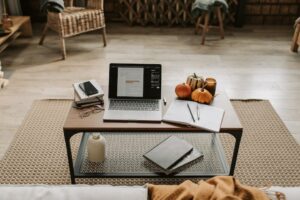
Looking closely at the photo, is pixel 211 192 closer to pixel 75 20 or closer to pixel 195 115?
pixel 195 115

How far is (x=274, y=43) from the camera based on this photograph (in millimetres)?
3604

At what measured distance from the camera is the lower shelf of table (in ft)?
5.65

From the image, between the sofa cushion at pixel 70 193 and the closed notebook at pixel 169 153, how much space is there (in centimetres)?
69

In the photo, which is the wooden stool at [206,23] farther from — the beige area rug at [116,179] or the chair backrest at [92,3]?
the beige area rug at [116,179]

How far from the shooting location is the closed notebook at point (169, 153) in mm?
1732


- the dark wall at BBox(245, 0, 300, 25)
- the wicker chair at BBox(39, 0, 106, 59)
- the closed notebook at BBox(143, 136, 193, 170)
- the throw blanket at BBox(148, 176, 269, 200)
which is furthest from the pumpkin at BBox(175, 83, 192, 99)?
the dark wall at BBox(245, 0, 300, 25)

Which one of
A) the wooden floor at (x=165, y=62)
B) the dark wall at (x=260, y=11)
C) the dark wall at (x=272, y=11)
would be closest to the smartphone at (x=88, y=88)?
the wooden floor at (x=165, y=62)

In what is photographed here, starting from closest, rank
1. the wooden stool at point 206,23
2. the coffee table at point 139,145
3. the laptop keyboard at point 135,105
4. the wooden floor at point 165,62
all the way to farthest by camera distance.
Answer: the coffee table at point 139,145 < the laptop keyboard at point 135,105 < the wooden floor at point 165,62 < the wooden stool at point 206,23

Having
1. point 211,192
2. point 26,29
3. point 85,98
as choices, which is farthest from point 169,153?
point 26,29

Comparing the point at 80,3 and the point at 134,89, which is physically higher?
the point at 80,3

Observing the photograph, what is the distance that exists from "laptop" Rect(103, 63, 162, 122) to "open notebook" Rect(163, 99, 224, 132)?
7 centimetres

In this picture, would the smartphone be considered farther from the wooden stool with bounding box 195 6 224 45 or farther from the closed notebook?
the wooden stool with bounding box 195 6 224 45

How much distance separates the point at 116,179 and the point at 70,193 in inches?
32.3

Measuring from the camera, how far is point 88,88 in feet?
5.64
